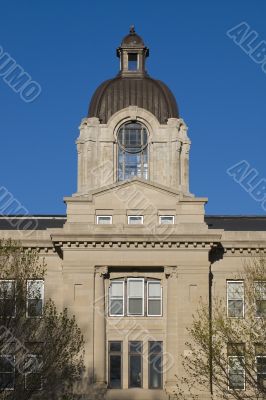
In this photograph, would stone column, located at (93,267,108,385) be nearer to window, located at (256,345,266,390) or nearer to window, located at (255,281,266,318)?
window, located at (256,345,266,390)

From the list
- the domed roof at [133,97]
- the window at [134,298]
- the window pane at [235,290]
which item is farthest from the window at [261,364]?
the domed roof at [133,97]

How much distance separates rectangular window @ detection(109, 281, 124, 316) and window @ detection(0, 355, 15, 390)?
665 centimetres

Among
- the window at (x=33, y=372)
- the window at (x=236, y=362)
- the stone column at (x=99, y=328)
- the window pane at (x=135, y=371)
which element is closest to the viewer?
the window at (x=236, y=362)

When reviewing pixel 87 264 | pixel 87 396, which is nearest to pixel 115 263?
pixel 87 264

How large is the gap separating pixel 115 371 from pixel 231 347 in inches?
349

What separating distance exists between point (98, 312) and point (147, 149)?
13876mm

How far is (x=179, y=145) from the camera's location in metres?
71.8

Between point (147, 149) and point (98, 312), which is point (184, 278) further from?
point (147, 149)

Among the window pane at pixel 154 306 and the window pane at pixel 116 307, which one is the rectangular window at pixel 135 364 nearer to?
the window pane at pixel 116 307

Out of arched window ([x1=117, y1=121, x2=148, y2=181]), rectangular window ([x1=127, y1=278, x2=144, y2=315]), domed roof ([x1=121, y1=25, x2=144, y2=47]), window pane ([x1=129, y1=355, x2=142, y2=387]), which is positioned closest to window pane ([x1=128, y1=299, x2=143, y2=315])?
rectangular window ([x1=127, y1=278, x2=144, y2=315])

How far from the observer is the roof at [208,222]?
70000mm

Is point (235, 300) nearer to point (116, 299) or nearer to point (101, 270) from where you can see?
point (116, 299)

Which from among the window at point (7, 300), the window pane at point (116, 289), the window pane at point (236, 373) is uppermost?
the window pane at point (116, 289)

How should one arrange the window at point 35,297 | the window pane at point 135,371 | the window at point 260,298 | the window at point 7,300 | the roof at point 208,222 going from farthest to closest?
the roof at point 208,222 < the window pane at point 135,371 < the window at point 35,297 < the window at point 260,298 < the window at point 7,300
